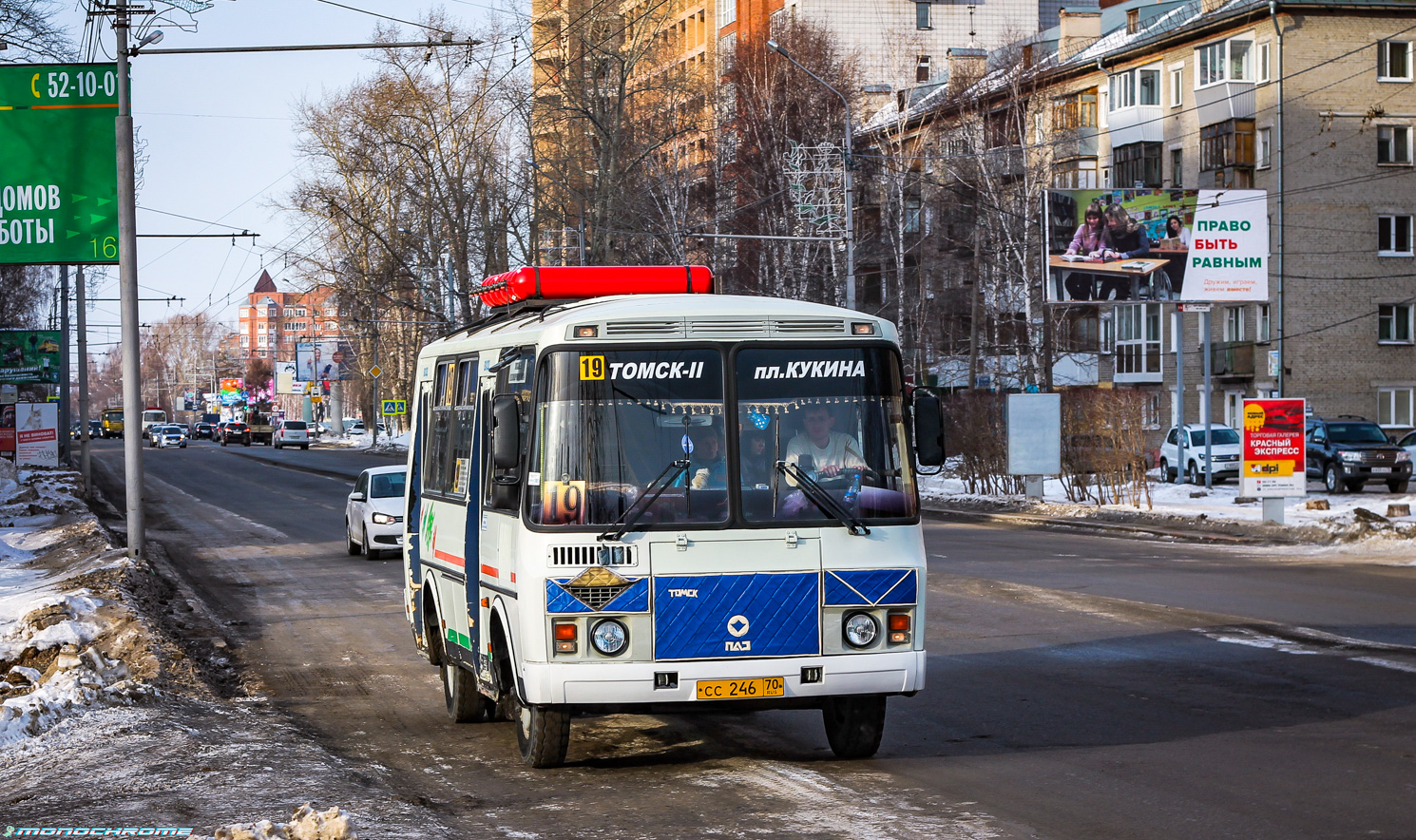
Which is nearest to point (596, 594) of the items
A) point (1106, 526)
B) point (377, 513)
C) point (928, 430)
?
point (928, 430)

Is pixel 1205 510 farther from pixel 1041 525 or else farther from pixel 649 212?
pixel 649 212

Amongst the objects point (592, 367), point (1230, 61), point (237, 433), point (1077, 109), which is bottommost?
point (237, 433)

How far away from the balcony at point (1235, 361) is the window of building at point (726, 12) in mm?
39459

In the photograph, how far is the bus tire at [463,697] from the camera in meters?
9.60

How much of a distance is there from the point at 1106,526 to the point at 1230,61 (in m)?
31.9

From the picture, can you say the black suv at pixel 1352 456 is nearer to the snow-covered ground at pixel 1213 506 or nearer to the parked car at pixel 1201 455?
the snow-covered ground at pixel 1213 506

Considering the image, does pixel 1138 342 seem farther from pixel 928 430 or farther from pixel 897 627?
pixel 897 627

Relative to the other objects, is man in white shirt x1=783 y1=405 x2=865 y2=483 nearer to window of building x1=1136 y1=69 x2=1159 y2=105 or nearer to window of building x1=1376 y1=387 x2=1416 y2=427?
window of building x1=1376 y1=387 x2=1416 y2=427

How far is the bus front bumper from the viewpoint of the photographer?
747 cm

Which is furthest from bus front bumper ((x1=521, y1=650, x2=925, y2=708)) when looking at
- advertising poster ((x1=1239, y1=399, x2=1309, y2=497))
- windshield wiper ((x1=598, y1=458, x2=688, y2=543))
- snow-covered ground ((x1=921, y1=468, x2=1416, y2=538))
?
advertising poster ((x1=1239, y1=399, x2=1309, y2=497))

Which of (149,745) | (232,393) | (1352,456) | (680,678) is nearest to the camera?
(680,678)

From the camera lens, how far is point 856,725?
819 cm

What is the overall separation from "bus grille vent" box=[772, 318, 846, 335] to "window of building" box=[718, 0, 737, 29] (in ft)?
264

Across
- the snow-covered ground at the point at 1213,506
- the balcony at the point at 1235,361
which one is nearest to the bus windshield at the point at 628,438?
the snow-covered ground at the point at 1213,506
